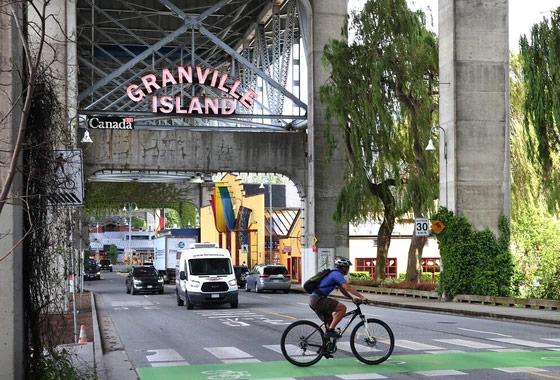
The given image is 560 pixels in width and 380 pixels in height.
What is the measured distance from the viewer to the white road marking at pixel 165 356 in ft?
56.9

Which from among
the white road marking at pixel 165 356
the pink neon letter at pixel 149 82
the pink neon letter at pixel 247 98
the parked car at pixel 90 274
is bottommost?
the parked car at pixel 90 274

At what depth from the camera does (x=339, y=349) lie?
730 inches

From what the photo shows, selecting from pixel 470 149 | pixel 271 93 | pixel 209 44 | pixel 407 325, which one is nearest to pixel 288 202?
pixel 209 44

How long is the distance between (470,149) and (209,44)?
3407 centimetres

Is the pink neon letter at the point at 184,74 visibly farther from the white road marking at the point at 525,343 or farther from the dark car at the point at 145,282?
the white road marking at the point at 525,343

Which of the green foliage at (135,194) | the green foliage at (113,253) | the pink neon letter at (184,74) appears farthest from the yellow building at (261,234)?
the green foliage at (113,253)

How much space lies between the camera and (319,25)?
52.5 m

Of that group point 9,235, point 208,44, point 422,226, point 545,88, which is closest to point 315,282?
point 9,235

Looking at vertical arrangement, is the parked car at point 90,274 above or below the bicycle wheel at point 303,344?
below

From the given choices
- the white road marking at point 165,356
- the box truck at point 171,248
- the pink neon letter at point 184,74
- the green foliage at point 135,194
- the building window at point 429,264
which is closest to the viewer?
the white road marking at point 165,356

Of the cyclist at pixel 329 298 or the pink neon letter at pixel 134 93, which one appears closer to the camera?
the cyclist at pixel 329 298

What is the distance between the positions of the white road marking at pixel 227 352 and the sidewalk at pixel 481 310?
1083 centimetres

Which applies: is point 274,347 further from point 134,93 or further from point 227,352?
point 134,93

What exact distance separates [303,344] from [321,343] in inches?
Result: 12.4
